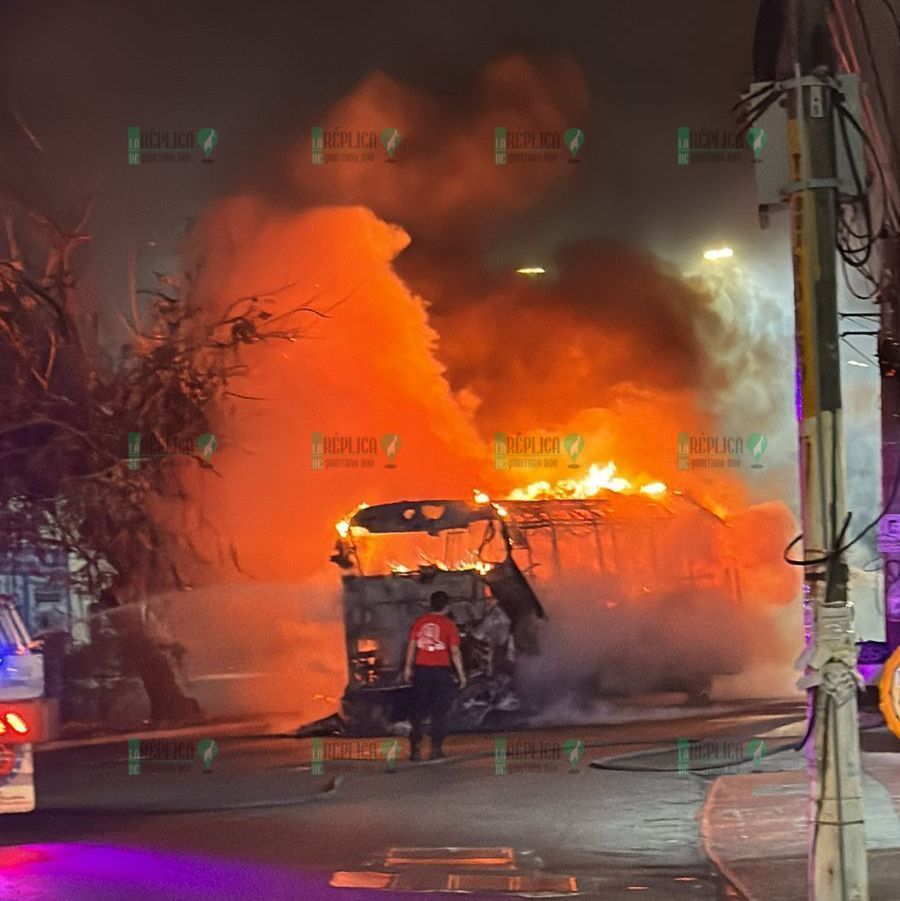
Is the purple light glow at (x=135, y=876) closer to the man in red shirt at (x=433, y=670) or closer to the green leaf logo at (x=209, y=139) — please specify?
the man in red shirt at (x=433, y=670)

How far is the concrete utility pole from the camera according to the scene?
19.5 feet

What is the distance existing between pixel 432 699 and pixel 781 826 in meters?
A: 2.83

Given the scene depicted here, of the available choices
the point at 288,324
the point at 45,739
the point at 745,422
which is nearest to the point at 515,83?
the point at 288,324

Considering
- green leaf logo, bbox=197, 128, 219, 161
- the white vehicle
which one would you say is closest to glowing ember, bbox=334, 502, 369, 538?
the white vehicle

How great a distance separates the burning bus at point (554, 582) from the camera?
393 inches

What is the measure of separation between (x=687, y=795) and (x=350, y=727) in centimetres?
261

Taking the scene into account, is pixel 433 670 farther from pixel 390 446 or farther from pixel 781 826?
pixel 781 826

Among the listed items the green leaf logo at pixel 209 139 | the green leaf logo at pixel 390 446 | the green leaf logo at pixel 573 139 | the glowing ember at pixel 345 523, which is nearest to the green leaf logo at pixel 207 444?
the glowing ember at pixel 345 523

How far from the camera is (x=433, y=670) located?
993 cm

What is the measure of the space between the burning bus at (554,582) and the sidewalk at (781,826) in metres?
0.89

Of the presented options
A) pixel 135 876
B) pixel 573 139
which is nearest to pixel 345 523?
pixel 135 876

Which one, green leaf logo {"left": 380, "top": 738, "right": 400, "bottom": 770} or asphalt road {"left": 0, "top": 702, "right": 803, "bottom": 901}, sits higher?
green leaf logo {"left": 380, "top": 738, "right": 400, "bottom": 770}

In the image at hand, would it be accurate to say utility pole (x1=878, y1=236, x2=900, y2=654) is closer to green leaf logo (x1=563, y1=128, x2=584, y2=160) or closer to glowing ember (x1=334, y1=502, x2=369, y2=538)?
green leaf logo (x1=563, y1=128, x2=584, y2=160)

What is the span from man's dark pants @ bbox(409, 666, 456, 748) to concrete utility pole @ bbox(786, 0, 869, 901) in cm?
430
